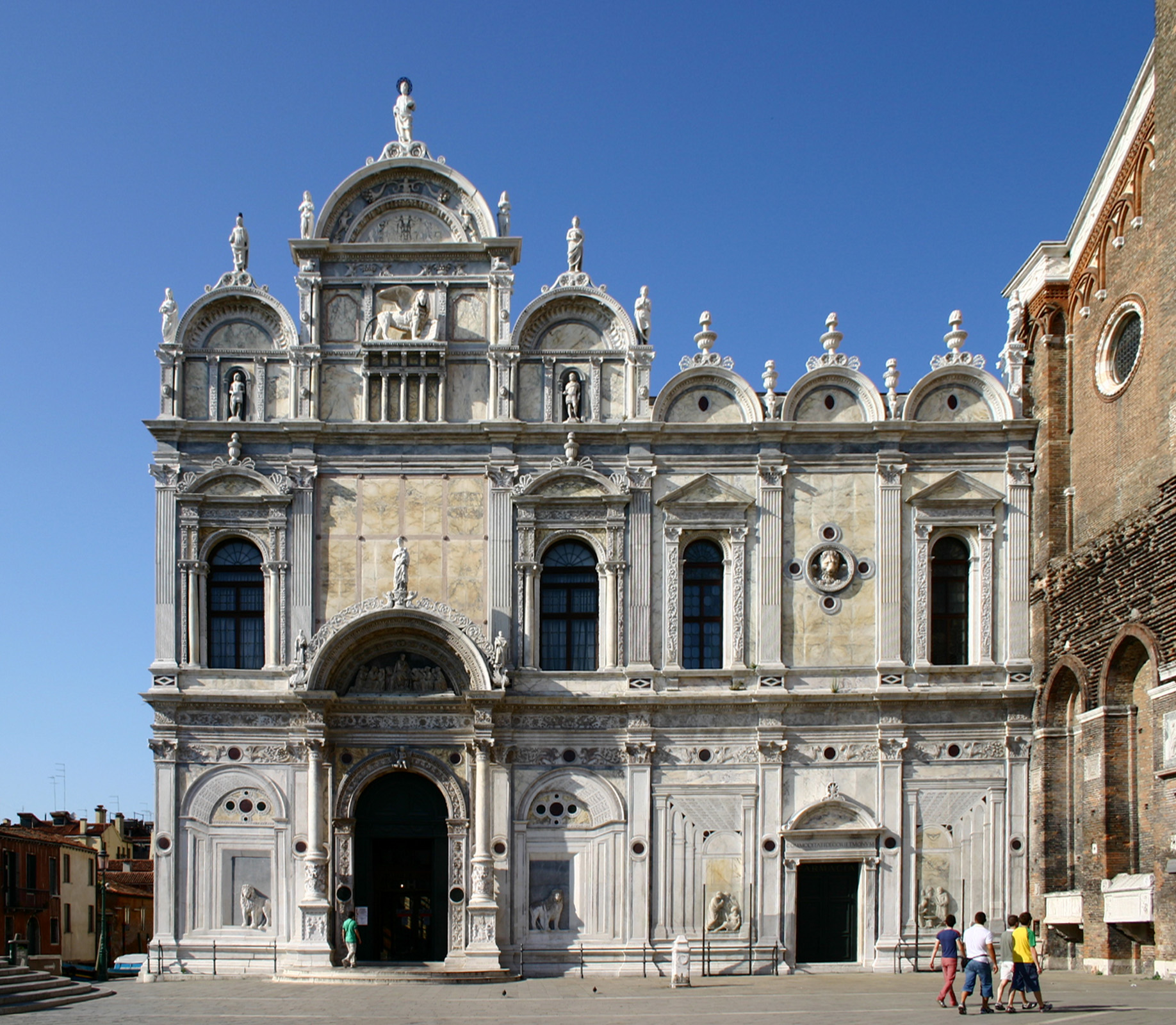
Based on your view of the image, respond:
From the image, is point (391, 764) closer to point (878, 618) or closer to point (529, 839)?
point (529, 839)

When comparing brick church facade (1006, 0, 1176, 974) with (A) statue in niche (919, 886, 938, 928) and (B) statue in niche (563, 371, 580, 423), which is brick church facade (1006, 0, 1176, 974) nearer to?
(A) statue in niche (919, 886, 938, 928)

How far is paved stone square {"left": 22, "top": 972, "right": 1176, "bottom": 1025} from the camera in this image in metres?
20.5

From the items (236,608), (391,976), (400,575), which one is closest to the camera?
(391,976)

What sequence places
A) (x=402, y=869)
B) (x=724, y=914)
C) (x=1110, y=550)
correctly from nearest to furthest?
(x=1110, y=550) → (x=724, y=914) → (x=402, y=869)

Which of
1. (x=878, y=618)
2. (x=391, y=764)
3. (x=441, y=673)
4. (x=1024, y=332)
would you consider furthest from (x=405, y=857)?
(x=1024, y=332)

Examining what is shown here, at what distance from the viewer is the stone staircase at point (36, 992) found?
23.9 meters

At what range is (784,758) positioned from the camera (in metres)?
28.6

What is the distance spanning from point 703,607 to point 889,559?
3964mm

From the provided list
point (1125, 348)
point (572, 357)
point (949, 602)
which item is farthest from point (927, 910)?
point (572, 357)

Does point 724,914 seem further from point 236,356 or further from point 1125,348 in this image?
point 236,356

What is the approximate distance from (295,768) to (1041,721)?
Answer: 15024 millimetres

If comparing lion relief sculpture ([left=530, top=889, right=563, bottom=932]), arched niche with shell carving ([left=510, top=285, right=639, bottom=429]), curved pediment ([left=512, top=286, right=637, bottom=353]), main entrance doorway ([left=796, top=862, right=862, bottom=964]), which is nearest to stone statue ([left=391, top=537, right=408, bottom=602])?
arched niche with shell carving ([left=510, top=285, right=639, bottom=429])

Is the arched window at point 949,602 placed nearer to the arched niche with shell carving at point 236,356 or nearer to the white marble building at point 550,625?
the white marble building at point 550,625

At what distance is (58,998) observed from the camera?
82.3 ft
